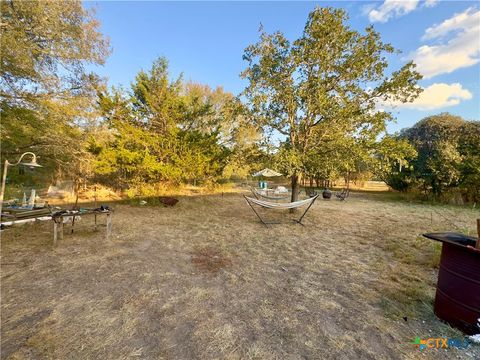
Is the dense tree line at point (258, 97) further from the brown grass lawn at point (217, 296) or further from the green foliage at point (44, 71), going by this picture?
the brown grass lawn at point (217, 296)

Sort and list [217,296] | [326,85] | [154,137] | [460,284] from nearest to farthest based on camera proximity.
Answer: [460,284]
[217,296]
[326,85]
[154,137]

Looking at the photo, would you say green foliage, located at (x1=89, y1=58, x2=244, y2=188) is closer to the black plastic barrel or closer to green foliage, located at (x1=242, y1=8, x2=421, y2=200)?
green foliage, located at (x1=242, y1=8, x2=421, y2=200)

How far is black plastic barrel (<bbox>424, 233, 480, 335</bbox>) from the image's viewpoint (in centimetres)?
175

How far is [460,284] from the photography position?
6.00 ft

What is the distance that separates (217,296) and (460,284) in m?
2.25

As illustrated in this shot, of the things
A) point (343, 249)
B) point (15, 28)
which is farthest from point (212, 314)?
point (15, 28)

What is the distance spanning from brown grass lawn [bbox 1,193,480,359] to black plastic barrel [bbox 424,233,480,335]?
0.47 feet

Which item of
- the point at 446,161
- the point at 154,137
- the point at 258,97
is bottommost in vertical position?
the point at 154,137

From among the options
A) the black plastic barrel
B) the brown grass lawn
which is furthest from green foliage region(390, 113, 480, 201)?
the black plastic barrel

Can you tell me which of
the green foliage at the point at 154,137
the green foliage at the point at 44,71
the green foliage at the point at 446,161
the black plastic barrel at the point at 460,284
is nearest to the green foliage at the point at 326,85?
the green foliage at the point at 154,137

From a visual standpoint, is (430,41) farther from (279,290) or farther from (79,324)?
(79,324)

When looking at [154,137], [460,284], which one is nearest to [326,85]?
[460,284]

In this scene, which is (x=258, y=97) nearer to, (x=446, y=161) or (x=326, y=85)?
(x=326, y=85)

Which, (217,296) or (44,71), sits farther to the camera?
(44,71)
